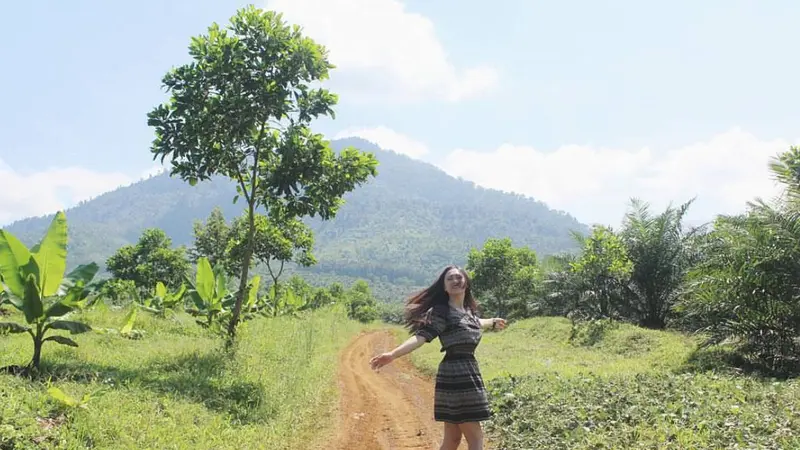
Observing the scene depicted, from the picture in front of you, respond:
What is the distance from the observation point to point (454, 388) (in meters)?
4.95

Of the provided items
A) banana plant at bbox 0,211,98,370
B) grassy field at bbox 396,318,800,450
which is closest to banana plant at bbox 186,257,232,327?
banana plant at bbox 0,211,98,370

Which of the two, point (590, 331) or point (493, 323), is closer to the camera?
point (493, 323)

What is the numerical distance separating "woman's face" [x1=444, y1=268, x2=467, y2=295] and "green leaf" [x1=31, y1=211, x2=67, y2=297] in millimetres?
6194

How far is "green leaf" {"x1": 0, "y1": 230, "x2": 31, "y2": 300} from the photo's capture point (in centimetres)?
779

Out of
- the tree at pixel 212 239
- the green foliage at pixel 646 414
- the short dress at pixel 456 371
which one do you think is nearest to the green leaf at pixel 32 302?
the short dress at pixel 456 371

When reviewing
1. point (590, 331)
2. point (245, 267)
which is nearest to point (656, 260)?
point (590, 331)

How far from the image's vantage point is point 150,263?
41.4 m

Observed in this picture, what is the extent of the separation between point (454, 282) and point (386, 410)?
5.60m

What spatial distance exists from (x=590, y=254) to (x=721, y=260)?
35.0 feet

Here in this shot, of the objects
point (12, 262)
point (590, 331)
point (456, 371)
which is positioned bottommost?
point (590, 331)

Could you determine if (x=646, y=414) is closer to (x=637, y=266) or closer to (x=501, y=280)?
(x=637, y=266)

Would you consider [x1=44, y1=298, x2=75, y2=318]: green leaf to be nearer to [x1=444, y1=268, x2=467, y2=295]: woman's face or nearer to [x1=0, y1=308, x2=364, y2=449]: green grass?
[x1=0, y1=308, x2=364, y2=449]: green grass

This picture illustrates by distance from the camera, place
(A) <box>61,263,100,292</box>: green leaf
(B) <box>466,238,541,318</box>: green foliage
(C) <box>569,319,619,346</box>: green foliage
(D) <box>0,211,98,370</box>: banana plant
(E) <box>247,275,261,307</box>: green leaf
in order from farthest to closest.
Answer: (B) <box>466,238,541,318</box>: green foliage < (C) <box>569,319,619,346</box>: green foliage < (E) <box>247,275,261,307</box>: green leaf < (A) <box>61,263,100,292</box>: green leaf < (D) <box>0,211,98,370</box>: banana plant

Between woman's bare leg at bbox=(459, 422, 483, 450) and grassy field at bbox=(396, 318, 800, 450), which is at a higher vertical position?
woman's bare leg at bbox=(459, 422, 483, 450)
